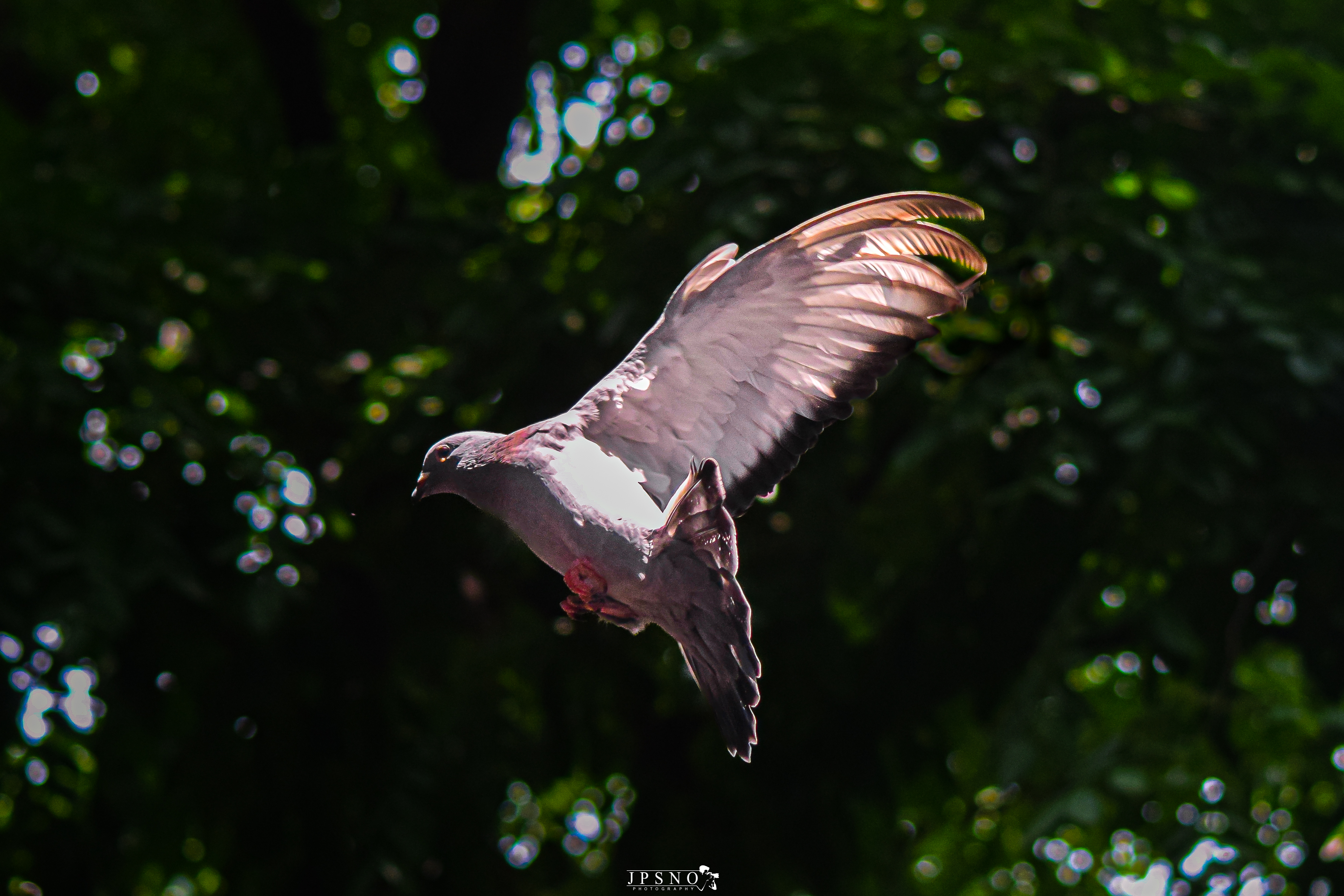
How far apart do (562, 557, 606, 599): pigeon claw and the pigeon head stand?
160 mm

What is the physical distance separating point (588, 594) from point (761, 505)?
3.65m

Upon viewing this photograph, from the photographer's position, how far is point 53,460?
476 cm

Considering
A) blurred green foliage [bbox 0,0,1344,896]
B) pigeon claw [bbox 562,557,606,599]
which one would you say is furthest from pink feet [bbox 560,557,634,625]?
blurred green foliage [bbox 0,0,1344,896]

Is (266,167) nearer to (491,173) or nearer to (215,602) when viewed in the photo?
(491,173)

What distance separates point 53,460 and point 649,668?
2.58 m

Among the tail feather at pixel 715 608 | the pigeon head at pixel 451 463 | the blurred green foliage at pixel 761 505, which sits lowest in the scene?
the blurred green foliage at pixel 761 505

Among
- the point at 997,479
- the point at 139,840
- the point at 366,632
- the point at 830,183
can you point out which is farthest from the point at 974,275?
the point at 139,840

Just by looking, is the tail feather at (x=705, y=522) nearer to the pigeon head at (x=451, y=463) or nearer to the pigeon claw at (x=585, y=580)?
the pigeon claw at (x=585, y=580)

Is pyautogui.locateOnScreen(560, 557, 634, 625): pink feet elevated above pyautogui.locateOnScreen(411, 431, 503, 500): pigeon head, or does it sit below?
below

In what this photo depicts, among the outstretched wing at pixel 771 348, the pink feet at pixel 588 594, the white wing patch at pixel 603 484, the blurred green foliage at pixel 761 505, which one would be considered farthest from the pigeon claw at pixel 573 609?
the blurred green foliage at pixel 761 505

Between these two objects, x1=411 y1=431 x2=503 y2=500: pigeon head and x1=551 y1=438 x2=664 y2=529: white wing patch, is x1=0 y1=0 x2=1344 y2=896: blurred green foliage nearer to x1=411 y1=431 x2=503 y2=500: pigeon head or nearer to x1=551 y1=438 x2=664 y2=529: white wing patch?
x1=551 y1=438 x2=664 y2=529: white wing patch

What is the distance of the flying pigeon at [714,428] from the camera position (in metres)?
1.44

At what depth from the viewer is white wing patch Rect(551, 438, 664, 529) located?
1.49 m

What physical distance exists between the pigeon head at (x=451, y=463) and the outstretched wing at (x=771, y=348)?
150mm
